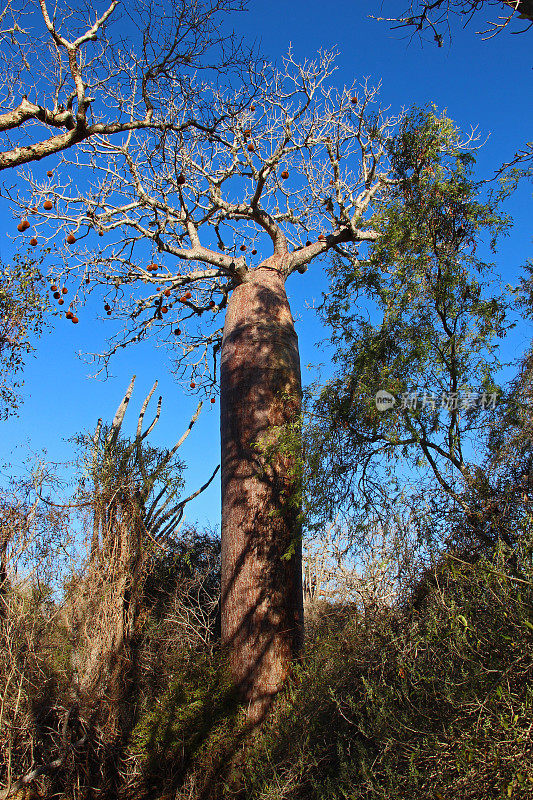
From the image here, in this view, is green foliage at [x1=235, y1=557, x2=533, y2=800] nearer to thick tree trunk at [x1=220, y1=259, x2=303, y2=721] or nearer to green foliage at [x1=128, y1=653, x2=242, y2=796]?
green foliage at [x1=128, y1=653, x2=242, y2=796]

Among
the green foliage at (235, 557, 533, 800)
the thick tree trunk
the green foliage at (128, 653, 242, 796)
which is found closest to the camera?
the green foliage at (235, 557, 533, 800)

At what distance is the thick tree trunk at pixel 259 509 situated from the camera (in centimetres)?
526

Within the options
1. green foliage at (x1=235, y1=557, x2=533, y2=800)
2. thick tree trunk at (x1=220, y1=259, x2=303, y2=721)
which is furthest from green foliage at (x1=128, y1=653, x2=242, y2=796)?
green foliage at (x1=235, y1=557, x2=533, y2=800)

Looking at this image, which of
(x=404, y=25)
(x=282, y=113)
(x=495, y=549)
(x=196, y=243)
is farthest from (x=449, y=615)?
(x=282, y=113)

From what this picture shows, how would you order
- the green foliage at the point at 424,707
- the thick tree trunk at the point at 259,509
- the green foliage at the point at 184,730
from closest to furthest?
the green foliage at the point at 424,707 < the green foliage at the point at 184,730 < the thick tree trunk at the point at 259,509

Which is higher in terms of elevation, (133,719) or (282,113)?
(282,113)

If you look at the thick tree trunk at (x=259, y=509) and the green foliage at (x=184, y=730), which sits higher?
the thick tree trunk at (x=259, y=509)

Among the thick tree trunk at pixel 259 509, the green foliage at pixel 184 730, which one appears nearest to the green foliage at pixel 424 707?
the green foliage at pixel 184 730

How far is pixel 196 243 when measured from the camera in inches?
284

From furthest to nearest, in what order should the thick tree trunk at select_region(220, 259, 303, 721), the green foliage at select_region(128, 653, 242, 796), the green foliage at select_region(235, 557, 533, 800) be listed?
the thick tree trunk at select_region(220, 259, 303, 721) < the green foliage at select_region(128, 653, 242, 796) < the green foliage at select_region(235, 557, 533, 800)

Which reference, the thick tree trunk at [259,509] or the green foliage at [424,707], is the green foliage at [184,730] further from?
the green foliage at [424,707]

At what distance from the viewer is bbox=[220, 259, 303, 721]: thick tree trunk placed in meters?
5.26

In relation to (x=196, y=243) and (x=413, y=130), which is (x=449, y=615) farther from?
(x=196, y=243)

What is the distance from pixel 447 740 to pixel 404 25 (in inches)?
164
